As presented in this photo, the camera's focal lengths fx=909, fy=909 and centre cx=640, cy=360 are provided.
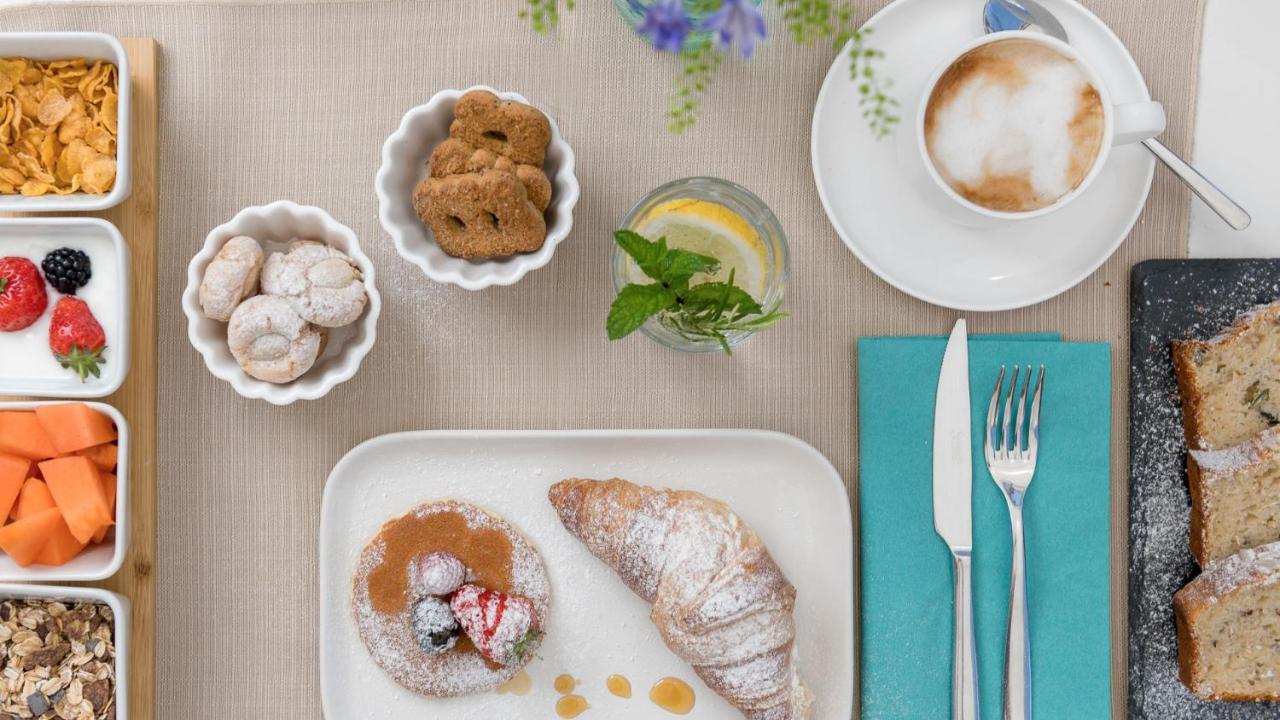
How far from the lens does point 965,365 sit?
1354mm

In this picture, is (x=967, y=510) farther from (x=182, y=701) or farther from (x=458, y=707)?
(x=182, y=701)

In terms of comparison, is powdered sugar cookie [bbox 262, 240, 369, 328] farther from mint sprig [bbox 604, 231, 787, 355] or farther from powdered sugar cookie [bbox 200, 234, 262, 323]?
mint sprig [bbox 604, 231, 787, 355]

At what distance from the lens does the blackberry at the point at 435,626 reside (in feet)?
4.31

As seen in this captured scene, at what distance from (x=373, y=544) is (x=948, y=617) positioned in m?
0.88

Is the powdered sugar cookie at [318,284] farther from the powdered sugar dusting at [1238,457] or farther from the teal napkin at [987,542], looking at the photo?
the powdered sugar dusting at [1238,457]

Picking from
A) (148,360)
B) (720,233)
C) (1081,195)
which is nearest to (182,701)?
(148,360)

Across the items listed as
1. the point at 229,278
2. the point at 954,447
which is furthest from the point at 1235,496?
the point at 229,278

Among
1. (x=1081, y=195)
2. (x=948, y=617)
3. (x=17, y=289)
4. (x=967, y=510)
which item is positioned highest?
(x=1081, y=195)

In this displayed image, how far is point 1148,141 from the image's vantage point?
1.28 meters

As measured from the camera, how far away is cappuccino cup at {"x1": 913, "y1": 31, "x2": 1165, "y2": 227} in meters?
1.19

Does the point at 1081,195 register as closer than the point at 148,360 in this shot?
Yes

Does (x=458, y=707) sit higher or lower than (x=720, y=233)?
lower

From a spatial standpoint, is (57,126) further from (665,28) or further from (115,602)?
(665,28)

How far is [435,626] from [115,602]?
47 cm
